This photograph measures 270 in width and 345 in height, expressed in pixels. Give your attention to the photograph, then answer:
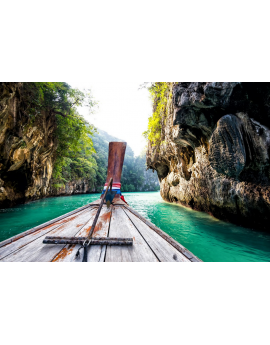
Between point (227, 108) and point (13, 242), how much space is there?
5578 mm

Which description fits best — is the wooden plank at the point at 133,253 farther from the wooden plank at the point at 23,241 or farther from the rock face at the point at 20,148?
the rock face at the point at 20,148

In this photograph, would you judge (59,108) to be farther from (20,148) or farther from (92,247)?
(92,247)

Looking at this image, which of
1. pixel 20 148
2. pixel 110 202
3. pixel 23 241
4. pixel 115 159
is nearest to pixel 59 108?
pixel 20 148

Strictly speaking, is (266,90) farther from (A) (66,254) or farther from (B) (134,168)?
(B) (134,168)

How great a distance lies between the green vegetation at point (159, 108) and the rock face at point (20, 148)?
654 cm

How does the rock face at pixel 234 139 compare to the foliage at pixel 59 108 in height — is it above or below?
below

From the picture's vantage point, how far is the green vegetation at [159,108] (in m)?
8.05

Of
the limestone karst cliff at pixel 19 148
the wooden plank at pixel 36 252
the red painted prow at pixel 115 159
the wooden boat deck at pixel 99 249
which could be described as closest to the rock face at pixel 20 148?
the limestone karst cliff at pixel 19 148

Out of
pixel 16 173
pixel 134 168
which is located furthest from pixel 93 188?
pixel 134 168

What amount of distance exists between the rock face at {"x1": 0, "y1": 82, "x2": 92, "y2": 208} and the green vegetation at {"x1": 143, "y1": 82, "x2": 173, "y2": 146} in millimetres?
6538

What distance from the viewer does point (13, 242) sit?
5.48 feet

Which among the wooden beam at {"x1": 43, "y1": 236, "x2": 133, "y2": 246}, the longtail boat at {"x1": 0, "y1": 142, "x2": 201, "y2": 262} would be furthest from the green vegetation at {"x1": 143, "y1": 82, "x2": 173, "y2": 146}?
the wooden beam at {"x1": 43, "y1": 236, "x2": 133, "y2": 246}

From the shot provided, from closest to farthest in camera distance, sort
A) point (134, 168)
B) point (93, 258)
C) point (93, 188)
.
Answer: point (93, 258) → point (93, 188) → point (134, 168)

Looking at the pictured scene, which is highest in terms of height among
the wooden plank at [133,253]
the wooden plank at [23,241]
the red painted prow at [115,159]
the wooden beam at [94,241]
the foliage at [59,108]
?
the foliage at [59,108]
